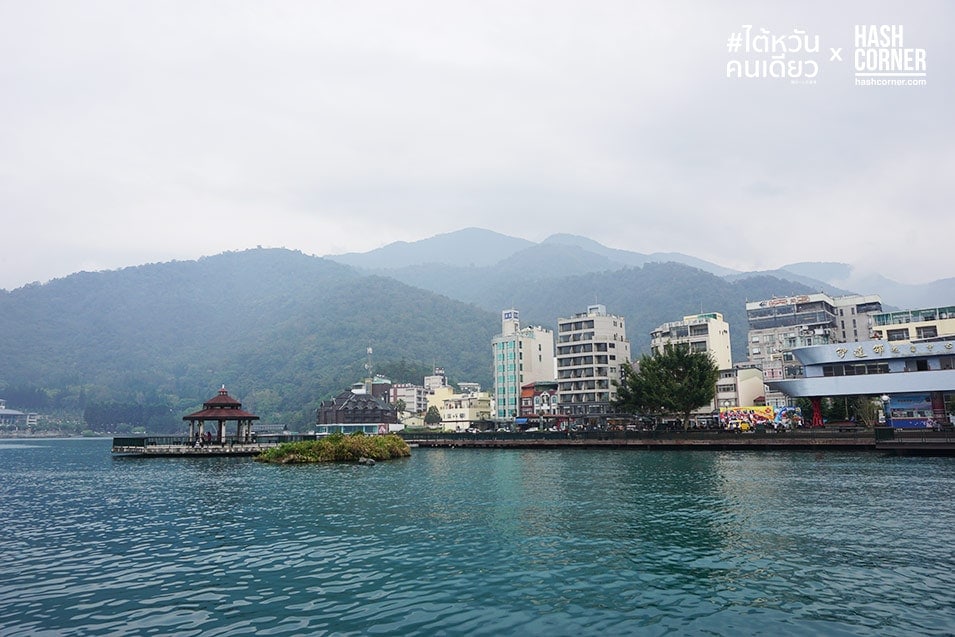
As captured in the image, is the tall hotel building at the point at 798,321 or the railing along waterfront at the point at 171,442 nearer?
the railing along waterfront at the point at 171,442

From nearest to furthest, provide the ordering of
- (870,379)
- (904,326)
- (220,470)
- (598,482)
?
(598,482)
(220,470)
(870,379)
(904,326)

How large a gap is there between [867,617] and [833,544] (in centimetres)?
771

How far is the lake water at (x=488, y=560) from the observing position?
43.5ft

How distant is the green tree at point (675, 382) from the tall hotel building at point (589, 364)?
2222cm

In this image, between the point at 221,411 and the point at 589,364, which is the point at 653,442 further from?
the point at 221,411

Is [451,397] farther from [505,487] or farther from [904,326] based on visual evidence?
[505,487]

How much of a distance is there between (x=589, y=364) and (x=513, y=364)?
20.3 metres

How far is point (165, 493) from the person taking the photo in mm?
36812

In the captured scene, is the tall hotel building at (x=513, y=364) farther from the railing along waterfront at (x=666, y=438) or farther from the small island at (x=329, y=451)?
the small island at (x=329, y=451)

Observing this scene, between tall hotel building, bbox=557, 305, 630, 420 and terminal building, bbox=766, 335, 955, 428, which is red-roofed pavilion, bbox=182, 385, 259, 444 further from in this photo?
terminal building, bbox=766, 335, 955, 428

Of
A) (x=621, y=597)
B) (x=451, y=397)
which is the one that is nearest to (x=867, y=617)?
(x=621, y=597)

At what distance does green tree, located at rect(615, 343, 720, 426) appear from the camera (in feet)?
276

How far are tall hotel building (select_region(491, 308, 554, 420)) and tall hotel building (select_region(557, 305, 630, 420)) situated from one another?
13.6 metres

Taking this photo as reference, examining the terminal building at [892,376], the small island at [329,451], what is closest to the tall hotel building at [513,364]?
the terminal building at [892,376]
